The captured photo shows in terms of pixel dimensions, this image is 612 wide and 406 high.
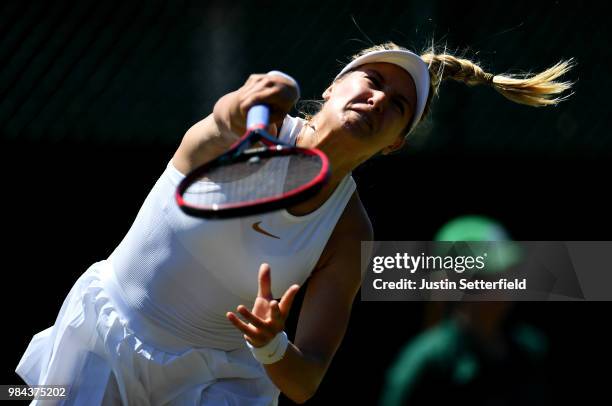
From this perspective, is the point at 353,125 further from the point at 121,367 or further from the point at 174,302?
the point at 121,367

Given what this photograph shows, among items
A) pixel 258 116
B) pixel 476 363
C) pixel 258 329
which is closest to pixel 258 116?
pixel 258 116

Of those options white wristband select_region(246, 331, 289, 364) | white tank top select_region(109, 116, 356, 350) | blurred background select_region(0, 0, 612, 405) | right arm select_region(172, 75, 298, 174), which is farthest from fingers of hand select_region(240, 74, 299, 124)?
blurred background select_region(0, 0, 612, 405)

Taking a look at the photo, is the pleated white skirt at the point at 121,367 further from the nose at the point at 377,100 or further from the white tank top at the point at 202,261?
the nose at the point at 377,100

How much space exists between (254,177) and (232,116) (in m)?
0.15

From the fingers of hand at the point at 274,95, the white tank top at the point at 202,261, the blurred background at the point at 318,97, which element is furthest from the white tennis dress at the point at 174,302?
the blurred background at the point at 318,97

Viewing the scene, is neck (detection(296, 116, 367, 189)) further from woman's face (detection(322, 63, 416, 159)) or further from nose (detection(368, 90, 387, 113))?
nose (detection(368, 90, 387, 113))

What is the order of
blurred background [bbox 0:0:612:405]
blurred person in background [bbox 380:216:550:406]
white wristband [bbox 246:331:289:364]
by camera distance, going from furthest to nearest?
1. blurred background [bbox 0:0:612:405]
2. blurred person in background [bbox 380:216:550:406]
3. white wristband [bbox 246:331:289:364]

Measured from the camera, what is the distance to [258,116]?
2.07 meters

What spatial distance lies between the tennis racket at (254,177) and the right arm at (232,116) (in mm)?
30

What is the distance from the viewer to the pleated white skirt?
97.4 inches

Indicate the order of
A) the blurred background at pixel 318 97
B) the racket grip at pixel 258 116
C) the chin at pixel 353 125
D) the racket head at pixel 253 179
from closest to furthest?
the racket head at pixel 253 179, the racket grip at pixel 258 116, the chin at pixel 353 125, the blurred background at pixel 318 97

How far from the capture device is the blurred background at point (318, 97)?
3.83 meters

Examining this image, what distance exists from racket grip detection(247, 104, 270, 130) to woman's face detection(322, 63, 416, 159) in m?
0.40

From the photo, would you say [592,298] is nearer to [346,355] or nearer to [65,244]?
[346,355]
